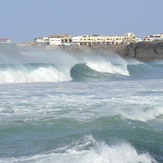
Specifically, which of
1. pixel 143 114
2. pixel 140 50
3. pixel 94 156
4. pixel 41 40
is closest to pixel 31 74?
pixel 143 114

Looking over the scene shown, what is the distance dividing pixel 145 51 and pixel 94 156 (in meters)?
107

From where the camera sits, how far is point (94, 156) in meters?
9.16

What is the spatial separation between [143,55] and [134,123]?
101 meters

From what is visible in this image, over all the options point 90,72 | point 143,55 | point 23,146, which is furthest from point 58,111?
point 143,55

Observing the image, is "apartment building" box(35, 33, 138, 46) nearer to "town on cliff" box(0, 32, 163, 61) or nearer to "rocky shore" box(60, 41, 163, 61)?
"town on cliff" box(0, 32, 163, 61)

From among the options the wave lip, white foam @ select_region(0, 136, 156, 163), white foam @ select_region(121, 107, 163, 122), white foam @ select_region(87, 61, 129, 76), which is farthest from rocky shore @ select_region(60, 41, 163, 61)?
white foam @ select_region(0, 136, 156, 163)

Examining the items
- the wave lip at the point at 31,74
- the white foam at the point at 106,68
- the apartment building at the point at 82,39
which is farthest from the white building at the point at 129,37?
the wave lip at the point at 31,74

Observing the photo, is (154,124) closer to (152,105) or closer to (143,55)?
(152,105)

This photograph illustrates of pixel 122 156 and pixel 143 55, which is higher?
pixel 122 156

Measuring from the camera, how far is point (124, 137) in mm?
11336

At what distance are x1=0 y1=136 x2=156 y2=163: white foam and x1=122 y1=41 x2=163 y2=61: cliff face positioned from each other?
103 meters

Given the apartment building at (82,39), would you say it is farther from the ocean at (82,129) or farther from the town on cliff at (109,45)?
the ocean at (82,129)

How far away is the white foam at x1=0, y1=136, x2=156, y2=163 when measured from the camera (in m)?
9.02

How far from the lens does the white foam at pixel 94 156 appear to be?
9.02 m
